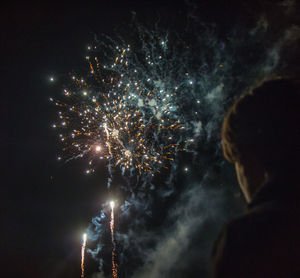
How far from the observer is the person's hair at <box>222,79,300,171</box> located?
3.61 feet

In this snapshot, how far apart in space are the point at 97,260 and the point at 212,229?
13.4m

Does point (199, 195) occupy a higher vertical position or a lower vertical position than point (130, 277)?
higher

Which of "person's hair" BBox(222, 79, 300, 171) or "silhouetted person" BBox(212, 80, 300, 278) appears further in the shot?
"person's hair" BBox(222, 79, 300, 171)

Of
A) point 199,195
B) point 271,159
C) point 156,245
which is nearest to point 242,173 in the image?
point 271,159

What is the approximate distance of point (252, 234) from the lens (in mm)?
850

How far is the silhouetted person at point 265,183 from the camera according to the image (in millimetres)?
811

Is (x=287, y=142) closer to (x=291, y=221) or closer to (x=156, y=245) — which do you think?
(x=291, y=221)

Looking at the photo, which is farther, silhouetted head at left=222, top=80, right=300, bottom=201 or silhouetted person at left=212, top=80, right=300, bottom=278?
silhouetted head at left=222, top=80, right=300, bottom=201

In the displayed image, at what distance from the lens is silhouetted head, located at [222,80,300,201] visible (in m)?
1.10

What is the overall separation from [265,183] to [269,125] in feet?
1.17

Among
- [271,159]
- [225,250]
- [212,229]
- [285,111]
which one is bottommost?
[225,250]

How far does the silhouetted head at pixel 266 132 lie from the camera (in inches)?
43.1

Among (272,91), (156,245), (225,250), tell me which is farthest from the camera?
(156,245)

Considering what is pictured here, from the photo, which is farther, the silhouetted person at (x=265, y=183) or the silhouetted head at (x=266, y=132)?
the silhouetted head at (x=266, y=132)
